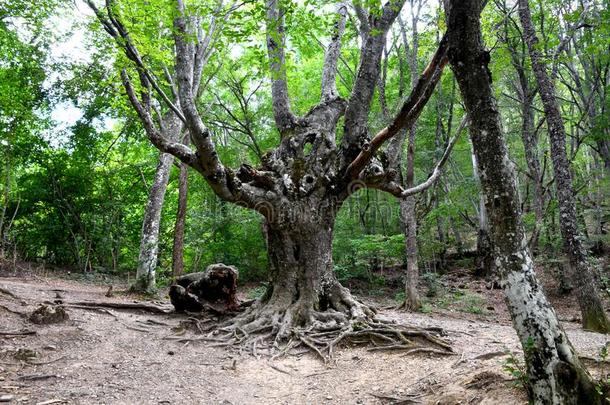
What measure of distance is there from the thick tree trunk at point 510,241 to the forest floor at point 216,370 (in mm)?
400

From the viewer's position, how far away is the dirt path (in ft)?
13.0

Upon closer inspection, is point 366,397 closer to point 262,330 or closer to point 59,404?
point 262,330

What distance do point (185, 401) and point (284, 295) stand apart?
316cm

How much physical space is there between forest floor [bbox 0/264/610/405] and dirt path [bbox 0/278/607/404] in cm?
1

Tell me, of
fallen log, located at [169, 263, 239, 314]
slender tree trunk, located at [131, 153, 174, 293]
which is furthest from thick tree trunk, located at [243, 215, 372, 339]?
slender tree trunk, located at [131, 153, 174, 293]

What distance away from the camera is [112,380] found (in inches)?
178

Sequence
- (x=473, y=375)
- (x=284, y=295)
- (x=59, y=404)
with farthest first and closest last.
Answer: (x=284, y=295) < (x=473, y=375) < (x=59, y=404)

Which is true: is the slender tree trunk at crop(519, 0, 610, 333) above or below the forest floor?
above

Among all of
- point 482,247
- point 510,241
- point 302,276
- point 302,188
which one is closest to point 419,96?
point 510,241

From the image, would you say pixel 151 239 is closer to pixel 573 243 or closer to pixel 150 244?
pixel 150 244

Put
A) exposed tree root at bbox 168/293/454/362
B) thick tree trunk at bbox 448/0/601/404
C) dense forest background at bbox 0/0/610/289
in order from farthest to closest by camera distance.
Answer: dense forest background at bbox 0/0/610/289 → exposed tree root at bbox 168/293/454/362 → thick tree trunk at bbox 448/0/601/404

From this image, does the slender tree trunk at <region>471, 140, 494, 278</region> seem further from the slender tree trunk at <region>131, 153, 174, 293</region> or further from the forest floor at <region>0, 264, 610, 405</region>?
the slender tree trunk at <region>131, 153, 174, 293</region>

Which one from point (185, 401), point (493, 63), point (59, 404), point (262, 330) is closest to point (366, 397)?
point (185, 401)

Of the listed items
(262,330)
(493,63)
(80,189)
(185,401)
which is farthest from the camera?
(80,189)
